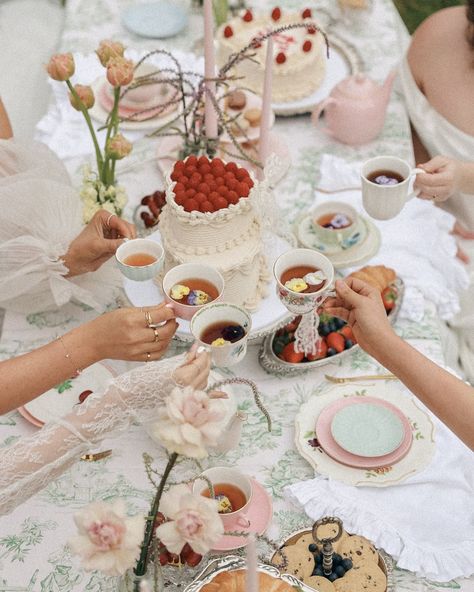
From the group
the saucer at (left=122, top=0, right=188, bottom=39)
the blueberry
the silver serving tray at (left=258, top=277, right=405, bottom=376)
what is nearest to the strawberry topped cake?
the silver serving tray at (left=258, top=277, right=405, bottom=376)

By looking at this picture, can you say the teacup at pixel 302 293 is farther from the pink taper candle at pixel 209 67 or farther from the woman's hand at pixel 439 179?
the pink taper candle at pixel 209 67

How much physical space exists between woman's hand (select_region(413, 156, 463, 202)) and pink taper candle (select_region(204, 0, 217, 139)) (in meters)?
0.62

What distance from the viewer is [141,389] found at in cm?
149

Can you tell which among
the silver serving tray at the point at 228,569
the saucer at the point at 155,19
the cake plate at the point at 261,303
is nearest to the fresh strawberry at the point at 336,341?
the cake plate at the point at 261,303

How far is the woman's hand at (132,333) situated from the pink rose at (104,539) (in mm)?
626

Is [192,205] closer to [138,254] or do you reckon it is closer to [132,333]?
[138,254]

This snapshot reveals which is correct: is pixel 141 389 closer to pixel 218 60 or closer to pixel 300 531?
pixel 300 531

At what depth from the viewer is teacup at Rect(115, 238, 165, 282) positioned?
1767 mm

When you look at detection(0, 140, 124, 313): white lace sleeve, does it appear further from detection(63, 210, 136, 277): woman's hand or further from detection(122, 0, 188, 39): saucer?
detection(122, 0, 188, 39): saucer

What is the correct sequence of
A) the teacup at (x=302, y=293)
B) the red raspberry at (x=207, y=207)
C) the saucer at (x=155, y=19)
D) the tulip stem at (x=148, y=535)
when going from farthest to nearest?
the saucer at (x=155, y=19), the red raspberry at (x=207, y=207), the teacup at (x=302, y=293), the tulip stem at (x=148, y=535)

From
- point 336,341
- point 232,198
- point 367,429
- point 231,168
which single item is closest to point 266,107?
point 231,168

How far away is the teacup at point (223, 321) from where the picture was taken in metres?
1.59

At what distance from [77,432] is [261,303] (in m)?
0.69

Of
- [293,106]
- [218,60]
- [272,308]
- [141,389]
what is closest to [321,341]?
[272,308]
